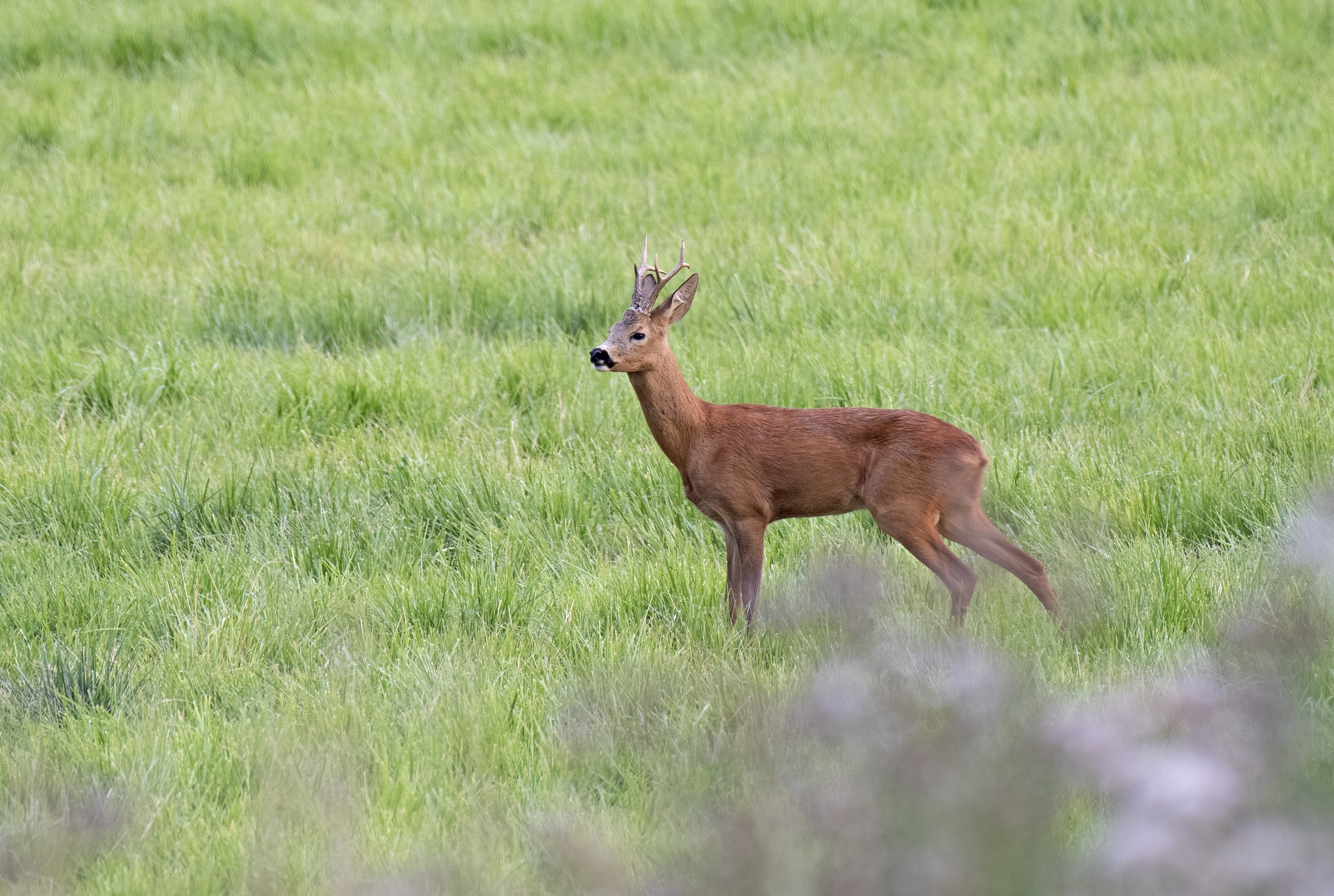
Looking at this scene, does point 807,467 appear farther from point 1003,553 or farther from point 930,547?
point 1003,553

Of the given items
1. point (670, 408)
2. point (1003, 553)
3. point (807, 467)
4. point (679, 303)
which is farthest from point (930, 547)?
point (679, 303)

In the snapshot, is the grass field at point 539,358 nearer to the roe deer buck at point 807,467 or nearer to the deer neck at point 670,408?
the roe deer buck at point 807,467

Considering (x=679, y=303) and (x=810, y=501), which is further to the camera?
(x=679, y=303)

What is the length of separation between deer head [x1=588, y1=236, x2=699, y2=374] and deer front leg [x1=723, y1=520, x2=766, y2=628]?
457 millimetres

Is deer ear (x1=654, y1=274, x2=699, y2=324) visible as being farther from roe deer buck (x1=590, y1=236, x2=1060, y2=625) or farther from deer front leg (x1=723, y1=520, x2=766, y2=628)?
deer front leg (x1=723, y1=520, x2=766, y2=628)

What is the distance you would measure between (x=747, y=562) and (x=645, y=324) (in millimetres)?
635

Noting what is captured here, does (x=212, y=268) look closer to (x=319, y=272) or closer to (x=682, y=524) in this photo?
(x=319, y=272)

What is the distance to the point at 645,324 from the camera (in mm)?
3340

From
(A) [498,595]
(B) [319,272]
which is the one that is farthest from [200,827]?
(B) [319,272]

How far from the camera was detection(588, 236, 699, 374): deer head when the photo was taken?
10.7ft

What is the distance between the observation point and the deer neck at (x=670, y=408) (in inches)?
133

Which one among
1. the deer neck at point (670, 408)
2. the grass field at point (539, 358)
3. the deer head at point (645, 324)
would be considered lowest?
the grass field at point (539, 358)

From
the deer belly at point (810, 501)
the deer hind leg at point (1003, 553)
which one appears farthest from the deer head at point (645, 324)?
the deer hind leg at point (1003, 553)

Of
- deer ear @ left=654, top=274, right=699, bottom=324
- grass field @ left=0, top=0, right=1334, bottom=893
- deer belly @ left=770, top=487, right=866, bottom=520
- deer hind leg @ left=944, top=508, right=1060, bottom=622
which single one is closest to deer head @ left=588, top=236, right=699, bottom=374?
deer ear @ left=654, top=274, right=699, bottom=324
